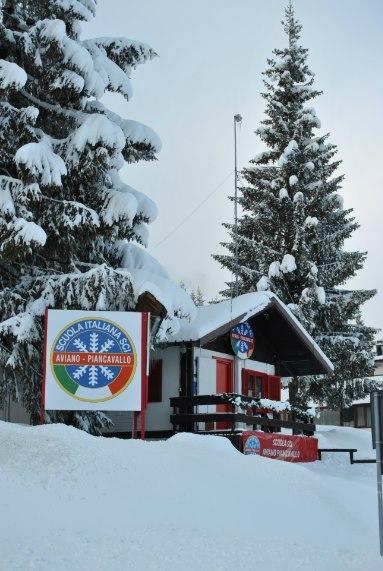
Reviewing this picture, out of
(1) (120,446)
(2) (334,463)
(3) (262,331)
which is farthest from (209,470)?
(3) (262,331)

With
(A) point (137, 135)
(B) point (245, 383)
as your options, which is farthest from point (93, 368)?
(B) point (245, 383)

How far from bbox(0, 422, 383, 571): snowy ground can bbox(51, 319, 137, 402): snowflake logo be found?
2.57 m

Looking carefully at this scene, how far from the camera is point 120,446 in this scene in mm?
12703

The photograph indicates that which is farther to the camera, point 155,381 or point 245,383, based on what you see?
point 245,383

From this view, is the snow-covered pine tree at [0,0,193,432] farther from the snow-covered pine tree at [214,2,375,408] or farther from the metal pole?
the snow-covered pine tree at [214,2,375,408]

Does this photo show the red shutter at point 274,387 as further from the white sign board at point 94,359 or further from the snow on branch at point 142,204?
the white sign board at point 94,359

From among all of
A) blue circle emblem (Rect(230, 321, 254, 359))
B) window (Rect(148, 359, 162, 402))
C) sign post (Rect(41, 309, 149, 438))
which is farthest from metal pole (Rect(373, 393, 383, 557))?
blue circle emblem (Rect(230, 321, 254, 359))

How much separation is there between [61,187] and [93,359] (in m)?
4.35

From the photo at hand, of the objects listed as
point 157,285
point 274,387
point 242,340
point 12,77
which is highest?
point 12,77

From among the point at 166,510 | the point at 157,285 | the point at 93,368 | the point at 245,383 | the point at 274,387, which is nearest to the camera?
the point at 166,510

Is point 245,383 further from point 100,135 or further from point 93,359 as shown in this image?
point 100,135

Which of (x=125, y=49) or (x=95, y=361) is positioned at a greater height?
(x=125, y=49)

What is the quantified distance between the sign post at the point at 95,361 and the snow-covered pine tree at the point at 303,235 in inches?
686

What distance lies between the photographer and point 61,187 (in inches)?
705
